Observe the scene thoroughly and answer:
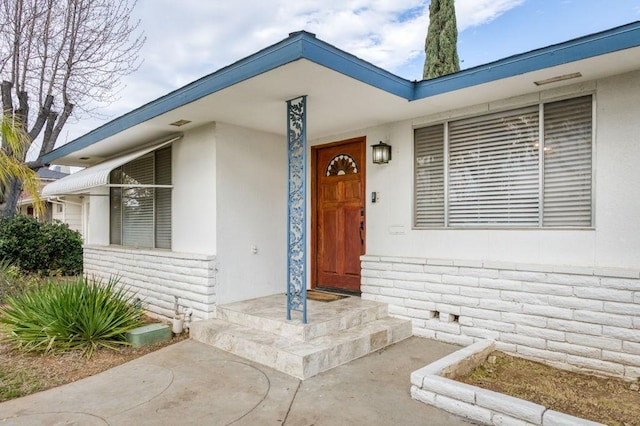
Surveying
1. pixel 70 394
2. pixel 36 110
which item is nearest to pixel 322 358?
pixel 70 394

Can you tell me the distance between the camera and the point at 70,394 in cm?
359

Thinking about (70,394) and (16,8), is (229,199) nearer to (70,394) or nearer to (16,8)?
(70,394)

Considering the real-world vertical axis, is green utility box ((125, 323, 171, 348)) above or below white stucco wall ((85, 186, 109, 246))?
below

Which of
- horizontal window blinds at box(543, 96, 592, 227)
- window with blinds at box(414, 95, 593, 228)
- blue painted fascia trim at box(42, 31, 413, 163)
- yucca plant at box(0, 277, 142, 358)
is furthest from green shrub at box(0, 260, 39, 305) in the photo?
horizontal window blinds at box(543, 96, 592, 227)

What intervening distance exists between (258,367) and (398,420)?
5.37 feet

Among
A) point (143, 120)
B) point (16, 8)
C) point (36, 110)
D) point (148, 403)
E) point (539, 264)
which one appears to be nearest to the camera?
point (148, 403)

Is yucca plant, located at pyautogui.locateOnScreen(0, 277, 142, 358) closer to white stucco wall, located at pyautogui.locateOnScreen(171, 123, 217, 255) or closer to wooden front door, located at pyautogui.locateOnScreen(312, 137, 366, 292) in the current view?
white stucco wall, located at pyautogui.locateOnScreen(171, 123, 217, 255)

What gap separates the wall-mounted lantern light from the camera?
5530 millimetres

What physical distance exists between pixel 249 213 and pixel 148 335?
2159mm

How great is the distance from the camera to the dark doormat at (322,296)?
18.9 feet

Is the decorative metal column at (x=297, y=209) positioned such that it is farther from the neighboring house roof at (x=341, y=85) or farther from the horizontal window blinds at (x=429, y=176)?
the horizontal window blinds at (x=429, y=176)

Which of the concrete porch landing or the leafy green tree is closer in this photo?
the concrete porch landing

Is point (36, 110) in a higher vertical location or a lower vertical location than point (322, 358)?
higher

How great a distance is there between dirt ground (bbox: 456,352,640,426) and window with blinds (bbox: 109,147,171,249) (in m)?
5.26
